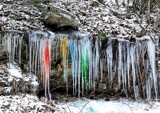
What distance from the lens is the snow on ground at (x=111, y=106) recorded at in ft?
19.8

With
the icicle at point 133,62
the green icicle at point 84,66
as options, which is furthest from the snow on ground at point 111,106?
the green icicle at point 84,66

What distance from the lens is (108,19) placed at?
7680 millimetres

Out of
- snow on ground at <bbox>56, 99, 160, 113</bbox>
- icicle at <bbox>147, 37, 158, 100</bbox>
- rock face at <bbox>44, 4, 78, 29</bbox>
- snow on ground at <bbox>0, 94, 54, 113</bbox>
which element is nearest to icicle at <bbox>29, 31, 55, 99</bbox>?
rock face at <bbox>44, 4, 78, 29</bbox>

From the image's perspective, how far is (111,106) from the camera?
636cm

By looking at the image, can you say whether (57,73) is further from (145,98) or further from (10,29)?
(145,98)

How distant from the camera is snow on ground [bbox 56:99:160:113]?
19.8ft

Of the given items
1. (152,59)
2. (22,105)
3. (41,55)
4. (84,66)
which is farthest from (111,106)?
(22,105)

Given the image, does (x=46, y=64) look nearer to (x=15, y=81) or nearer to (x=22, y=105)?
(x=15, y=81)

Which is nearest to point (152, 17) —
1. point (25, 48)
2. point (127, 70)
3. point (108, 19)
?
point (108, 19)

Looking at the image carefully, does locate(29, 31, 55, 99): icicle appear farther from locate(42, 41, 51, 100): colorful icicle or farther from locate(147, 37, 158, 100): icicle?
locate(147, 37, 158, 100): icicle

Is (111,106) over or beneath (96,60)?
beneath

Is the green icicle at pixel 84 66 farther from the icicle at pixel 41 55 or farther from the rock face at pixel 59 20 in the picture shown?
the icicle at pixel 41 55

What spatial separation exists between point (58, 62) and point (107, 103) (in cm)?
120

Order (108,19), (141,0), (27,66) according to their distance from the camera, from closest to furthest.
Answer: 1. (27,66)
2. (108,19)
3. (141,0)
